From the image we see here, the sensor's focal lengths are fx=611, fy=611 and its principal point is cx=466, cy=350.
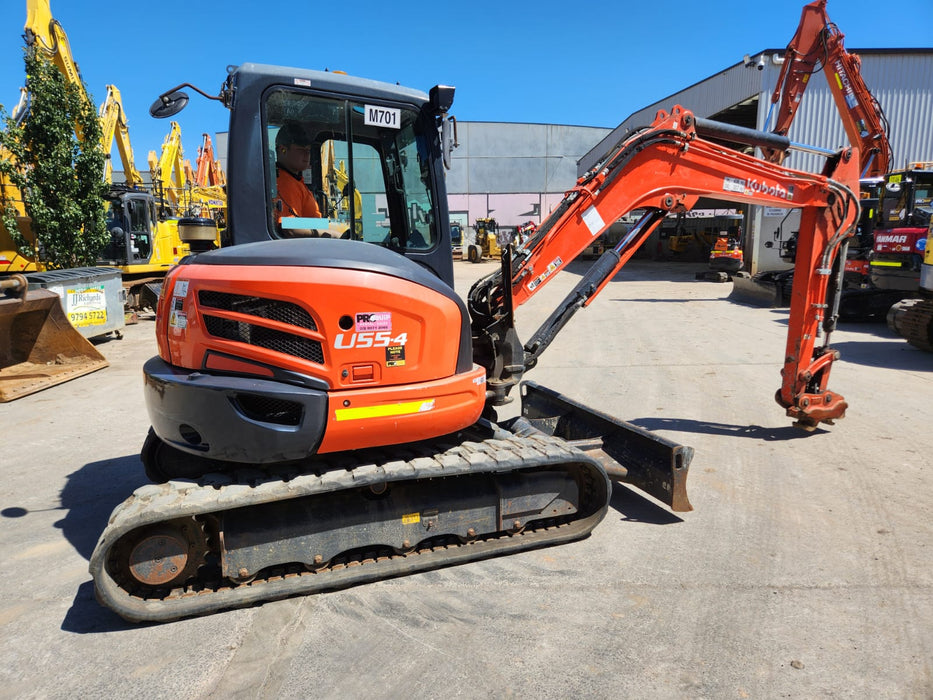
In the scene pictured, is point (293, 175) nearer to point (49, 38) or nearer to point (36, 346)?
point (36, 346)

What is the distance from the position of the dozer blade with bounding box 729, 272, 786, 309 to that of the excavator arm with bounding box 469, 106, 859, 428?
969 centimetres

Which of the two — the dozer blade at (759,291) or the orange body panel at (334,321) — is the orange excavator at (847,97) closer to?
the dozer blade at (759,291)

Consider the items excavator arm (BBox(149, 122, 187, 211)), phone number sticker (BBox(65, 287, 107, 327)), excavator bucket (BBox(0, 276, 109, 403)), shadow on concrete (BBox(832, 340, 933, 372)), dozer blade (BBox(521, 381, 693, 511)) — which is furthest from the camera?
excavator arm (BBox(149, 122, 187, 211))

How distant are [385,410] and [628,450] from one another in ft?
6.53

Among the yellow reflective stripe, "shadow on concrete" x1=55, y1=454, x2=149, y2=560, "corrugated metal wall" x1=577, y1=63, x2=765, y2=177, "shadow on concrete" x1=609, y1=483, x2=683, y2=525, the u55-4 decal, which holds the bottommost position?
"shadow on concrete" x1=55, y1=454, x2=149, y2=560

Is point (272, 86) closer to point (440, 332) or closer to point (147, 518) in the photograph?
point (440, 332)

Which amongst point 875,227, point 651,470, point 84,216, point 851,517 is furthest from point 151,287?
point 875,227

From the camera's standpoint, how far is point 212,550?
125 inches

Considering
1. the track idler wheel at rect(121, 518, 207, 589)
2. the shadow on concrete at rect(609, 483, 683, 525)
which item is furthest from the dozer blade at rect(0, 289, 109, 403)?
the shadow on concrete at rect(609, 483, 683, 525)

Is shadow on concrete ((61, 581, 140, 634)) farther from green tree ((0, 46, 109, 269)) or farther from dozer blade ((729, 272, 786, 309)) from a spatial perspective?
dozer blade ((729, 272, 786, 309))

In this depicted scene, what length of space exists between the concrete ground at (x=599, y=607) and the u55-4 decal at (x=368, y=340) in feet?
4.31

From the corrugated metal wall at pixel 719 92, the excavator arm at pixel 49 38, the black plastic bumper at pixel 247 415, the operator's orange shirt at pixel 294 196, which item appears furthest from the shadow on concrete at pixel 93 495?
the corrugated metal wall at pixel 719 92

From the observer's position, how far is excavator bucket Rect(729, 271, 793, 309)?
558 inches

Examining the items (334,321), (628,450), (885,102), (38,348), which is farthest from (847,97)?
(38,348)
